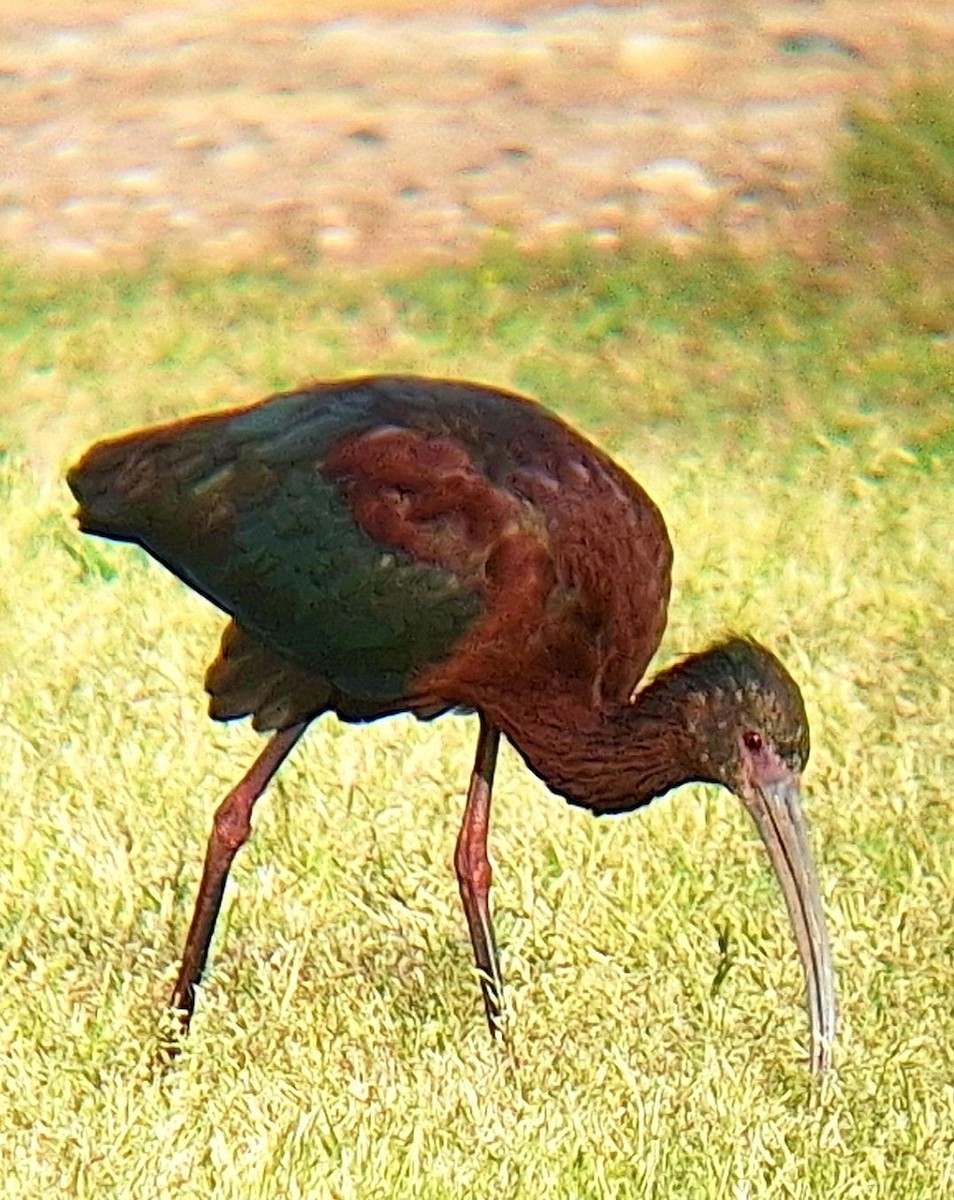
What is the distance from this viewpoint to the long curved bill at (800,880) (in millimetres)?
4371

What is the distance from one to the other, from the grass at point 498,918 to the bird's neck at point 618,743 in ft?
1.47

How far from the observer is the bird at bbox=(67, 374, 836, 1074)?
4414 millimetres

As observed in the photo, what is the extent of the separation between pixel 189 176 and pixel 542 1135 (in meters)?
7.39

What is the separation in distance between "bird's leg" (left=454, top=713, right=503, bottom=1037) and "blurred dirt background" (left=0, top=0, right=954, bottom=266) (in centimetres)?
550

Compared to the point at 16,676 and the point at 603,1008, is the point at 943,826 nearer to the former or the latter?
the point at 603,1008

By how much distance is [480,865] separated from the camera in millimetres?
4938

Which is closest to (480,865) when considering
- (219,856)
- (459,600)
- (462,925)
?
(462,925)

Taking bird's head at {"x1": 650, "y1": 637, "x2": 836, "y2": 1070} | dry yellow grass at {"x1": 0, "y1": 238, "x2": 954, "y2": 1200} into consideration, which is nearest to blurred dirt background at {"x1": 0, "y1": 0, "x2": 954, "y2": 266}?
dry yellow grass at {"x1": 0, "y1": 238, "x2": 954, "y2": 1200}

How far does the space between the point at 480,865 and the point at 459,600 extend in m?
0.66

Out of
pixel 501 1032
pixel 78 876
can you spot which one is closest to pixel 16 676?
pixel 78 876

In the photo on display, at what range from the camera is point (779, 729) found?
171 inches

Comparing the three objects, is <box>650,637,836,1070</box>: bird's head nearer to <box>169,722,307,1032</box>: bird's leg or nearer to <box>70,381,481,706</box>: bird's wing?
<box>70,381,481,706</box>: bird's wing

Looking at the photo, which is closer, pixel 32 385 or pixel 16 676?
pixel 16 676

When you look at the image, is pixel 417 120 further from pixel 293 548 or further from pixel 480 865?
pixel 293 548
